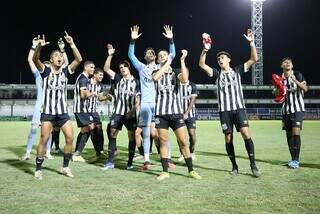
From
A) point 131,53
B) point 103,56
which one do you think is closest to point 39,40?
point 131,53

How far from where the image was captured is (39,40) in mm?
7465

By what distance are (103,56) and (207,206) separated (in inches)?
2518

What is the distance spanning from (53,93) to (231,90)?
3.66 meters

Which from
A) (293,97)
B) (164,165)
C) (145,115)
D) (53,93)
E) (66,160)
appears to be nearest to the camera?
(164,165)

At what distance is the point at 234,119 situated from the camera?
780cm

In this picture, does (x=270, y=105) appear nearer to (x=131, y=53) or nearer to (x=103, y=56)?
(x=103, y=56)

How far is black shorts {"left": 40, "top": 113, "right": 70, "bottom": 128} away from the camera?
295 inches

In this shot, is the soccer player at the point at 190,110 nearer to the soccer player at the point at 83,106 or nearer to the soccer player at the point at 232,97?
the soccer player at the point at 232,97

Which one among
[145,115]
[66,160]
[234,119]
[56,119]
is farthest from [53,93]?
[234,119]

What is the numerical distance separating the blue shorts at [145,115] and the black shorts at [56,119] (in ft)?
5.75

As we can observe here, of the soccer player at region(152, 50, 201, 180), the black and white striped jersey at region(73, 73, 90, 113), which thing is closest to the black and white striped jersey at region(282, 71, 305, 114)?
the soccer player at region(152, 50, 201, 180)

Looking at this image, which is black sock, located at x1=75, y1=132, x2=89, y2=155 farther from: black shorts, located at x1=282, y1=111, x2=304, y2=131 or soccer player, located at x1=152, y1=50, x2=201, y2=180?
black shorts, located at x1=282, y1=111, x2=304, y2=131

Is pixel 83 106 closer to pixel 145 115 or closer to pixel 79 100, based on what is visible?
pixel 79 100

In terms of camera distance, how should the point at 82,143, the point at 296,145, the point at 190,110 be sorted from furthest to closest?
1. the point at 190,110
2. the point at 82,143
3. the point at 296,145
